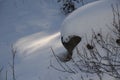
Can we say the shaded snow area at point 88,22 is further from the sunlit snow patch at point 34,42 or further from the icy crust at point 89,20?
the sunlit snow patch at point 34,42

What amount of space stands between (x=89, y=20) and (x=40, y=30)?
3.29 meters

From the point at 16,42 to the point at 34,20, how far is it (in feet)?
5.04

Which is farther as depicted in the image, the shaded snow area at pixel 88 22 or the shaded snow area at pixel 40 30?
the shaded snow area at pixel 40 30

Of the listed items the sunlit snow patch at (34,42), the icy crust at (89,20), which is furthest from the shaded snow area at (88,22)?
the sunlit snow patch at (34,42)

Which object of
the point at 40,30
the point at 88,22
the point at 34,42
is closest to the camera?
the point at 88,22

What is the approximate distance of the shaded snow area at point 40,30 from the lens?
541 cm

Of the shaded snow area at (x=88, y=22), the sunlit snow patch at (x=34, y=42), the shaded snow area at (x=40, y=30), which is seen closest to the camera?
the shaded snow area at (x=88, y=22)

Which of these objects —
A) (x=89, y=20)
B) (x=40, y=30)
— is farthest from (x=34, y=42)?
(x=89, y=20)

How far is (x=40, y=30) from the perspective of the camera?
8508 millimetres

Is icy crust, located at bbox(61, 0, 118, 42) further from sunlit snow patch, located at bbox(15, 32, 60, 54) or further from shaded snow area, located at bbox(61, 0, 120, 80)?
sunlit snow patch, located at bbox(15, 32, 60, 54)

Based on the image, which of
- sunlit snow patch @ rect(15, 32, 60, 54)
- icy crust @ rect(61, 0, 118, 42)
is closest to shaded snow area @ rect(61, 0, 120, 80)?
icy crust @ rect(61, 0, 118, 42)

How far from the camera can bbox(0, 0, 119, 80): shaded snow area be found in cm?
541

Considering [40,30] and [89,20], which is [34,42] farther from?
[89,20]

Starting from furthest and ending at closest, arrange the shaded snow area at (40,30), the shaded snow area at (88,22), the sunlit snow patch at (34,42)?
the sunlit snow patch at (34,42)
the shaded snow area at (40,30)
the shaded snow area at (88,22)
